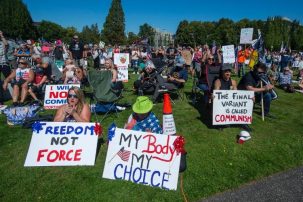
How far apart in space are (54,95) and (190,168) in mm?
5023

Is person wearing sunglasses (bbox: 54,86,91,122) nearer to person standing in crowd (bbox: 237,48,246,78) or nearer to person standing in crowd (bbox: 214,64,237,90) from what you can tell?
person standing in crowd (bbox: 214,64,237,90)

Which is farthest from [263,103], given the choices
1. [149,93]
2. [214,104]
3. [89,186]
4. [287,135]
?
[89,186]

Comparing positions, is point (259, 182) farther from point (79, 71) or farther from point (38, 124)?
point (79, 71)

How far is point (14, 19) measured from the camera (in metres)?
82.1

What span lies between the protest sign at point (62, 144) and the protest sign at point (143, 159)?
54cm

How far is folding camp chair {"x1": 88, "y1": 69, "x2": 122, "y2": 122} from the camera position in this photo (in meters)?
8.11

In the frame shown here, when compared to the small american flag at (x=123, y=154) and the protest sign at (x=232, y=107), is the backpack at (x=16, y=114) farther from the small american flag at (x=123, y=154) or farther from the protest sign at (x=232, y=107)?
the protest sign at (x=232, y=107)

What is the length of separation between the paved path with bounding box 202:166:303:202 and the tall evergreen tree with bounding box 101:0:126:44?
9581cm

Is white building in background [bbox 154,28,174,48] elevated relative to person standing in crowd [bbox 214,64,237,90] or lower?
elevated

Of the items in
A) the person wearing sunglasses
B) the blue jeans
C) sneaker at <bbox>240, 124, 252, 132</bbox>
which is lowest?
sneaker at <bbox>240, 124, 252, 132</bbox>

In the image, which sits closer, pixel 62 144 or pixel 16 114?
pixel 62 144

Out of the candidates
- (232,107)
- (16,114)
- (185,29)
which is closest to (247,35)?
(232,107)

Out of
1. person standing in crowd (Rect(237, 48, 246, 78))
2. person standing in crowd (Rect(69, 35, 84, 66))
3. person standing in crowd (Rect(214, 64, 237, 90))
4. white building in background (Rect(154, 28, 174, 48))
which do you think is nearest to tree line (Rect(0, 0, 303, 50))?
white building in background (Rect(154, 28, 174, 48))

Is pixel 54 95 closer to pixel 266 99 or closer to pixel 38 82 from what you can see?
pixel 38 82
